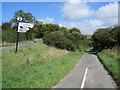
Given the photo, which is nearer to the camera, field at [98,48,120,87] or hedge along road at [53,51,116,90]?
hedge along road at [53,51,116,90]

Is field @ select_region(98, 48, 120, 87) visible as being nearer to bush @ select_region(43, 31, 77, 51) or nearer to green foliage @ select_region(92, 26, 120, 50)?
green foliage @ select_region(92, 26, 120, 50)

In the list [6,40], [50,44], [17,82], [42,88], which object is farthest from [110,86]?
[50,44]

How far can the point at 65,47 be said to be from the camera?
42.1 metres

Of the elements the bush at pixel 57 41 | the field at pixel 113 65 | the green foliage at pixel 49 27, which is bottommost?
the field at pixel 113 65

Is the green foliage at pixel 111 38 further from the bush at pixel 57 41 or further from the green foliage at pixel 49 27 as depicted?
the green foliage at pixel 49 27

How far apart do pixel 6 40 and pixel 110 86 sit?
27487 millimetres

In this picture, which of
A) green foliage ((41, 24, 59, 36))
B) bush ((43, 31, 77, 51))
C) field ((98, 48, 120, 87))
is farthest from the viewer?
green foliage ((41, 24, 59, 36))

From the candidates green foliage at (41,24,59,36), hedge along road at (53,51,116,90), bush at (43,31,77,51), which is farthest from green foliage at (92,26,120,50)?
green foliage at (41,24,59,36)

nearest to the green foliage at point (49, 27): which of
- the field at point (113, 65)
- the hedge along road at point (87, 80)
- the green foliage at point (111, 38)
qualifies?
the green foliage at point (111, 38)

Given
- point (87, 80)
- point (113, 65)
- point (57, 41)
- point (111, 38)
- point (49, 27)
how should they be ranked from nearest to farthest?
point (87, 80) → point (113, 65) → point (111, 38) → point (57, 41) → point (49, 27)

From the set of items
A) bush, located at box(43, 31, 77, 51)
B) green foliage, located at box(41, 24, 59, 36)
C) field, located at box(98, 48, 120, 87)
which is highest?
green foliage, located at box(41, 24, 59, 36)

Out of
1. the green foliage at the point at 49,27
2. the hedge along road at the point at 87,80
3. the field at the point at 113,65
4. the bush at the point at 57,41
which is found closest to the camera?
the hedge along road at the point at 87,80

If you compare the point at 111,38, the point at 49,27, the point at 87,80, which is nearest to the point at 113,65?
the point at 87,80

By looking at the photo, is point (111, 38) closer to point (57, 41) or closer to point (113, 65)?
point (57, 41)
